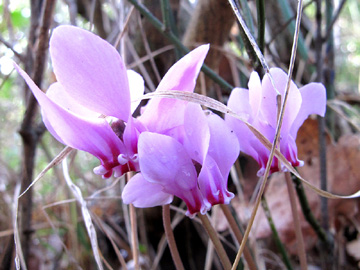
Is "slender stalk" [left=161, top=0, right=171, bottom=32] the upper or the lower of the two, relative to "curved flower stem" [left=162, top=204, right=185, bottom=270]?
upper

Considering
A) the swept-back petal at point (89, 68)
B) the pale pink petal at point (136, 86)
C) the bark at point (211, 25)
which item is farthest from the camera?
the bark at point (211, 25)

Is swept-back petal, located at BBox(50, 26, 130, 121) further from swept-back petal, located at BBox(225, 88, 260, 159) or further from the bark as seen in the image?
the bark

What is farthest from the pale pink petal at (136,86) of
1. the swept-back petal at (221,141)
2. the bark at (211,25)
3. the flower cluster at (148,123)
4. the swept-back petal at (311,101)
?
the bark at (211,25)

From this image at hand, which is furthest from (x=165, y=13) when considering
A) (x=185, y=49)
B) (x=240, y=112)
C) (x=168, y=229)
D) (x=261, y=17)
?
(x=168, y=229)

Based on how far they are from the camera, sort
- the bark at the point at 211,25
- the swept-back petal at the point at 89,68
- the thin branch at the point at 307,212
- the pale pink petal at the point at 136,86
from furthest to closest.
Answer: the bark at the point at 211,25, the thin branch at the point at 307,212, the pale pink petal at the point at 136,86, the swept-back petal at the point at 89,68

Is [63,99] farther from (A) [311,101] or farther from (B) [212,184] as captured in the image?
(A) [311,101]

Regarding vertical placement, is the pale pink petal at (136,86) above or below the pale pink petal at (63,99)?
A: below

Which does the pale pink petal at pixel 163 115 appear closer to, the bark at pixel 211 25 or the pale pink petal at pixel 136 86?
the pale pink petal at pixel 136 86

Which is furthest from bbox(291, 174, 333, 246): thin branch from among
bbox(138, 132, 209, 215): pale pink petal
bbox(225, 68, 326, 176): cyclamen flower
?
bbox(138, 132, 209, 215): pale pink petal
